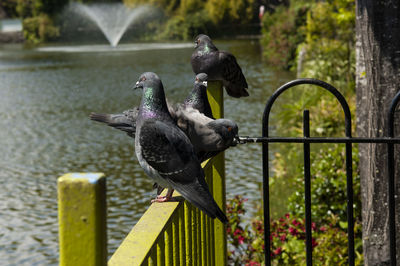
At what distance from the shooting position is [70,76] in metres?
22.1

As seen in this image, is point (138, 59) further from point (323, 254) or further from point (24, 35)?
point (24, 35)

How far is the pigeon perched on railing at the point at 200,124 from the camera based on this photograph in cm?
252

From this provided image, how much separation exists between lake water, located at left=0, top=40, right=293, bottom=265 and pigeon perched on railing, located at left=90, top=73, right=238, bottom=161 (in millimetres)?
4178

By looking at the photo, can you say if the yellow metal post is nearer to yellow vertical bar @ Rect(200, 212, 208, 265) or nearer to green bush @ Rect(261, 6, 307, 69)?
yellow vertical bar @ Rect(200, 212, 208, 265)

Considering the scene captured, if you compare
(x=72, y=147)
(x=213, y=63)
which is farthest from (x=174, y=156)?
(x=72, y=147)

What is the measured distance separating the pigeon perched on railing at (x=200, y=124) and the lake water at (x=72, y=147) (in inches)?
164

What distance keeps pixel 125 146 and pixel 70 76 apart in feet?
36.3

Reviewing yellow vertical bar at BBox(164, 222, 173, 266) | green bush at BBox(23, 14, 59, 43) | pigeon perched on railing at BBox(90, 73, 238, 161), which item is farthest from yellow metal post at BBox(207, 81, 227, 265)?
green bush at BBox(23, 14, 59, 43)

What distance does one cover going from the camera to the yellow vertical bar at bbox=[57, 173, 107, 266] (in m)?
1.27

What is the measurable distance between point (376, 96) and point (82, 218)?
3276 millimetres

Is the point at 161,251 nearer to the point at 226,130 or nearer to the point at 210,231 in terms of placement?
the point at 226,130

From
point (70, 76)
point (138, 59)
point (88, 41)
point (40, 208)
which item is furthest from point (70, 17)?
point (40, 208)

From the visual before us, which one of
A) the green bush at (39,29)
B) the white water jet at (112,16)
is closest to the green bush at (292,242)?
the white water jet at (112,16)

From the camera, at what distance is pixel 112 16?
49969mm
